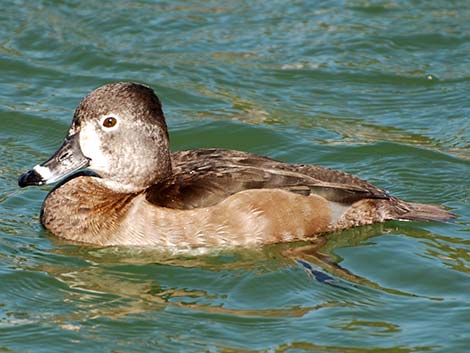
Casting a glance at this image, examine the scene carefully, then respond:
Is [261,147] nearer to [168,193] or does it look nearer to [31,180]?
[168,193]

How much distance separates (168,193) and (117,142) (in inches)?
22.2

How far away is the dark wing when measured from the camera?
819 cm

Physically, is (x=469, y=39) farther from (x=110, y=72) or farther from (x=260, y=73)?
(x=110, y=72)

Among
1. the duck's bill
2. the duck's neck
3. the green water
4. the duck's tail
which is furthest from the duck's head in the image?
the duck's tail

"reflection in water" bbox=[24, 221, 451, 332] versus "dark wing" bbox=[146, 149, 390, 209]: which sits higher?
"dark wing" bbox=[146, 149, 390, 209]

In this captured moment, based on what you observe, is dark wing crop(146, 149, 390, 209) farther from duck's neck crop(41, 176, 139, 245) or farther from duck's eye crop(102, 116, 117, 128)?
duck's eye crop(102, 116, 117, 128)

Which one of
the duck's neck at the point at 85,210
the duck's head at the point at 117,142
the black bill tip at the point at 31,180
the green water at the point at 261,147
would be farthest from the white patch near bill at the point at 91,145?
the green water at the point at 261,147

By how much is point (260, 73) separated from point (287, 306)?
5021mm

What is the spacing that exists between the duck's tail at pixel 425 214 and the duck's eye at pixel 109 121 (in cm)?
219

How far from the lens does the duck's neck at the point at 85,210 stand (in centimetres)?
838

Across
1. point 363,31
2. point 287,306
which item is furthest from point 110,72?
point 287,306

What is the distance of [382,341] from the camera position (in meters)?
6.94

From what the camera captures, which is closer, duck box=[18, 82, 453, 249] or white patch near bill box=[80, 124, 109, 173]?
duck box=[18, 82, 453, 249]

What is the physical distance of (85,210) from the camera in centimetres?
852
